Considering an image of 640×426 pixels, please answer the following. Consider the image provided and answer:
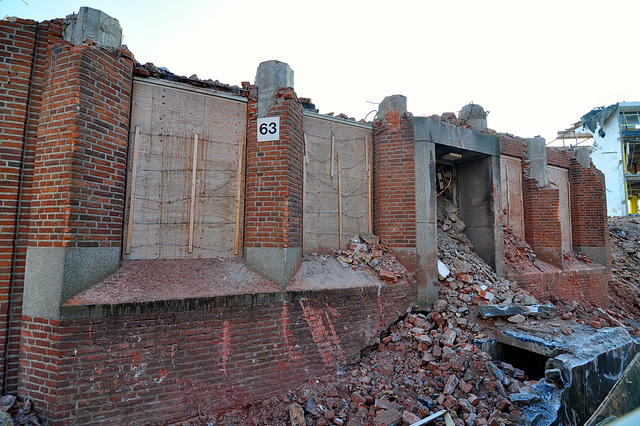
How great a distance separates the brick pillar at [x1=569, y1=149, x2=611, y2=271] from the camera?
8.99 m

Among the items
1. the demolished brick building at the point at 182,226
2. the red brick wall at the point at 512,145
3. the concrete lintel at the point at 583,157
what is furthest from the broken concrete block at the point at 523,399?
the concrete lintel at the point at 583,157

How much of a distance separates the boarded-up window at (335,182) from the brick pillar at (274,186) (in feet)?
1.94

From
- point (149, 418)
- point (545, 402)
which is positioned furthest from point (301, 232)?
point (545, 402)

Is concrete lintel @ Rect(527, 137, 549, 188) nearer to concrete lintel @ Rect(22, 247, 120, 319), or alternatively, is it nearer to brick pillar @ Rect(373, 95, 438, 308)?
brick pillar @ Rect(373, 95, 438, 308)

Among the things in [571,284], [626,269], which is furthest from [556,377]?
[626,269]

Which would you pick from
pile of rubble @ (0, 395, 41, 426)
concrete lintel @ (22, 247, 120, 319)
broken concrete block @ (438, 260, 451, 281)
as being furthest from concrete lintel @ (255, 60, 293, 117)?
pile of rubble @ (0, 395, 41, 426)

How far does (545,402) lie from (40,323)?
6155 millimetres

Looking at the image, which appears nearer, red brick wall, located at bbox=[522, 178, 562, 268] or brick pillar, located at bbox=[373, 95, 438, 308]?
brick pillar, located at bbox=[373, 95, 438, 308]

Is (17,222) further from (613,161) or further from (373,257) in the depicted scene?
(613,161)

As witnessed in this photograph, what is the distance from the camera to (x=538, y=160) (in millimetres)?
8219

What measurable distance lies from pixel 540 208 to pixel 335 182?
248 inches

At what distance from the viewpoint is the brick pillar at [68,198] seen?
332 centimetres

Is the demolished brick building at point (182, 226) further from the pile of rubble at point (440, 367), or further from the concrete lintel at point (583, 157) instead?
the concrete lintel at point (583, 157)

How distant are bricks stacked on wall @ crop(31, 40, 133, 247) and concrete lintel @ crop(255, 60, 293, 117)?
2028mm
